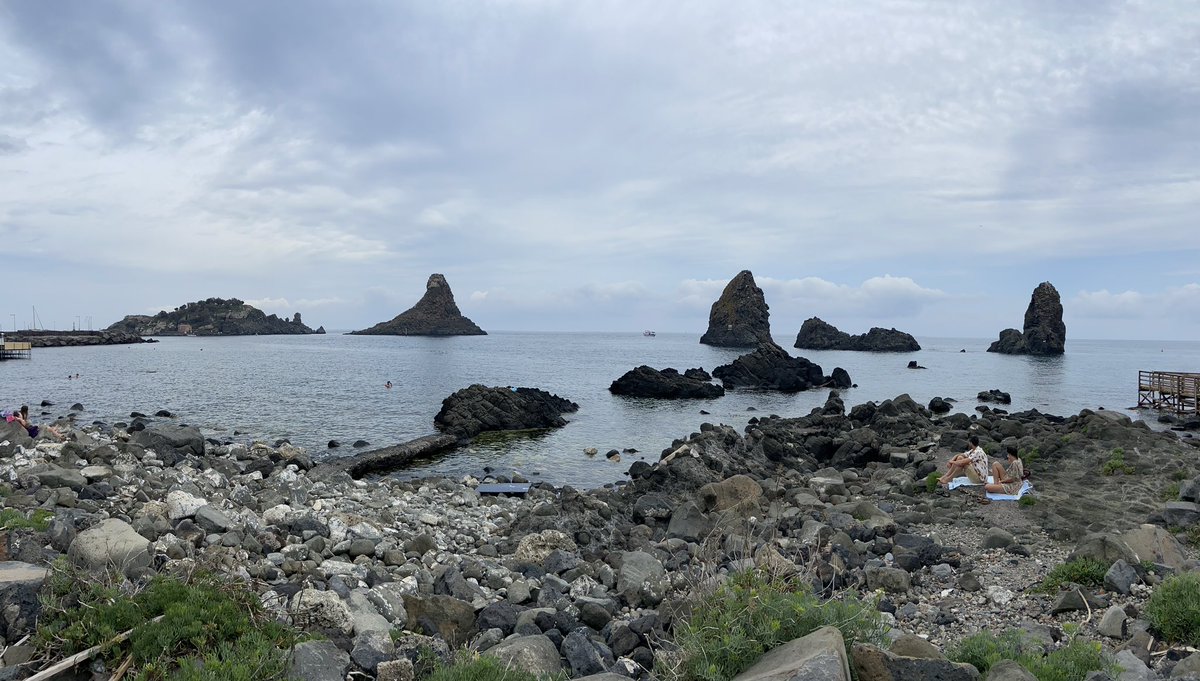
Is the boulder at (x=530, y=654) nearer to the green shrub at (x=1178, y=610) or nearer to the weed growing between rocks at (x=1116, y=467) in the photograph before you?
the green shrub at (x=1178, y=610)

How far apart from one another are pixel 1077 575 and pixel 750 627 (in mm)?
6374

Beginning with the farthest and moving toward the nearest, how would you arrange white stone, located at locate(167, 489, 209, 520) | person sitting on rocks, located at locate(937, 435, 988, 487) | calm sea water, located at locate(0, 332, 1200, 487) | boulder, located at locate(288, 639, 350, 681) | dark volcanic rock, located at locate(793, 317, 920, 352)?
dark volcanic rock, located at locate(793, 317, 920, 352) → calm sea water, located at locate(0, 332, 1200, 487) → person sitting on rocks, located at locate(937, 435, 988, 487) → white stone, located at locate(167, 489, 209, 520) → boulder, located at locate(288, 639, 350, 681)

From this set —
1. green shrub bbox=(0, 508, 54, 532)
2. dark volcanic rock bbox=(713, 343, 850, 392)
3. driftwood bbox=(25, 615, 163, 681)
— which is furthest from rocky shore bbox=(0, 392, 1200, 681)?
dark volcanic rock bbox=(713, 343, 850, 392)

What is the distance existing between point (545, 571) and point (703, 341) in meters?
170

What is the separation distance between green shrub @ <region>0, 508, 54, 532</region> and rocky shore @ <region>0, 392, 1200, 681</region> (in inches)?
10.8

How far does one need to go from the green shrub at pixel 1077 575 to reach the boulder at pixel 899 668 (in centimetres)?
505

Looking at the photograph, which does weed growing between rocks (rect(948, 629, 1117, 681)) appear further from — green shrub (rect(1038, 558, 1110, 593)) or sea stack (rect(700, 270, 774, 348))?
sea stack (rect(700, 270, 774, 348))

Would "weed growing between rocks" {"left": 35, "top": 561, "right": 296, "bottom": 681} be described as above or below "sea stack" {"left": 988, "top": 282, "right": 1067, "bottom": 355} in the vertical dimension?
below

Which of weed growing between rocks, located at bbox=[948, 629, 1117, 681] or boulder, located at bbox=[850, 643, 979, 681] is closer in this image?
boulder, located at bbox=[850, 643, 979, 681]

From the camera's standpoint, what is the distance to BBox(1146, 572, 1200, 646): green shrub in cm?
692

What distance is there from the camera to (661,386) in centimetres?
5806

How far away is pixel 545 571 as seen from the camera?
36.4 ft

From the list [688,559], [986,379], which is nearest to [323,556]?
[688,559]

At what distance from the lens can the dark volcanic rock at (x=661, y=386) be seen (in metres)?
58.0
